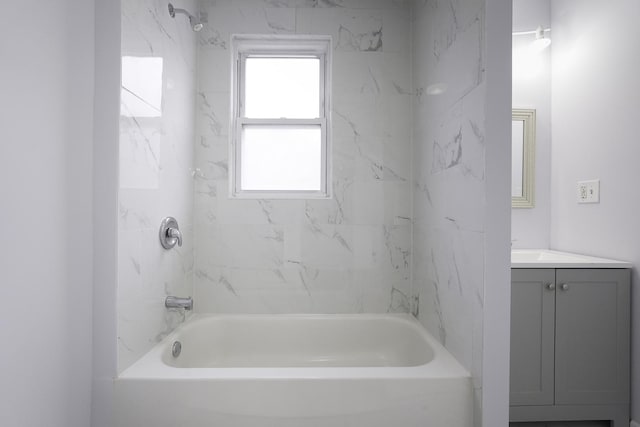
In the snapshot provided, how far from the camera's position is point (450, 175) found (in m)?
1.52

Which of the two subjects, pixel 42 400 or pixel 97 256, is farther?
pixel 97 256

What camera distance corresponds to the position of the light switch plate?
2061 millimetres

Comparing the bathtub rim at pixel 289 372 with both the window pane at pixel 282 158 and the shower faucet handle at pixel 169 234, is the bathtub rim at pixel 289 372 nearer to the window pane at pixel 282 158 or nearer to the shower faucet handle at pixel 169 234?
the shower faucet handle at pixel 169 234

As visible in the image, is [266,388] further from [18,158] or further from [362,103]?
[362,103]

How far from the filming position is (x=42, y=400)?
1.05 m

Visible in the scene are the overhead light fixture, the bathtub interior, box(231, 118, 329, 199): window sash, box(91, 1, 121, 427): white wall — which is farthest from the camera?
the overhead light fixture

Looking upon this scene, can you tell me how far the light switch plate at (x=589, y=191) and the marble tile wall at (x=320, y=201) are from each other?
3.74 feet

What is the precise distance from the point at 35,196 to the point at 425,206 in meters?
1.64

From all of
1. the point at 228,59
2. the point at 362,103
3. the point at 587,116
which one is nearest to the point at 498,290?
the point at 362,103

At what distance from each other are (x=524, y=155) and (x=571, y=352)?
1249 millimetres

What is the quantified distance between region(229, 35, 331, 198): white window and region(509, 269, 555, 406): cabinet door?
1279 mm

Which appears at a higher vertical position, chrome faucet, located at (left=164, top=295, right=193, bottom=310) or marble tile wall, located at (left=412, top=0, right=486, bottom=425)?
marble tile wall, located at (left=412, top=0, right=486, bottom=425)

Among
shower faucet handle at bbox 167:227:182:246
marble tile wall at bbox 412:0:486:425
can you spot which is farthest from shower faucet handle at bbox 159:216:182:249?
marble tile wall at bbox 412:0:486:425

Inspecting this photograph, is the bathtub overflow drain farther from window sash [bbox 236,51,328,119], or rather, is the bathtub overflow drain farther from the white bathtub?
window sash [bbox 236,51,328,119]
